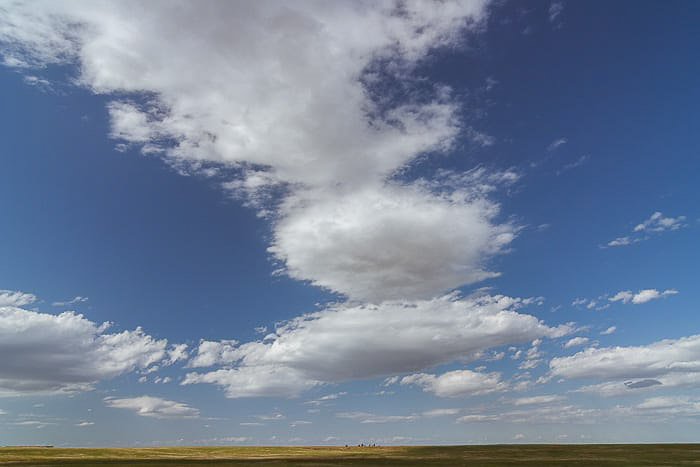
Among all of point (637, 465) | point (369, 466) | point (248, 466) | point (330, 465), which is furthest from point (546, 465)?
point (248, 466)

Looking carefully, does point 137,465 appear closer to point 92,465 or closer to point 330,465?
point 92,465

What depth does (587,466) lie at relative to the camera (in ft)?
391

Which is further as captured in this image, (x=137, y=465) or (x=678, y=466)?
(x=137, y=465)

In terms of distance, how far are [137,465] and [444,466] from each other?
7805 centimetres

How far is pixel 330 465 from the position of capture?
435ft

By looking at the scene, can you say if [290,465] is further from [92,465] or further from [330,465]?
[92,465]

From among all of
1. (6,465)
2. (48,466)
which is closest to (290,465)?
(48,466)

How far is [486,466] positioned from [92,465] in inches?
3981

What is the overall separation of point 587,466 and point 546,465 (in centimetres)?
924

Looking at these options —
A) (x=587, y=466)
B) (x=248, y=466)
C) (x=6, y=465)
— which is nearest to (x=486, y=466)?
(x=587, y=466)

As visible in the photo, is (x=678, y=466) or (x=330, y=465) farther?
(x=330, y=465)

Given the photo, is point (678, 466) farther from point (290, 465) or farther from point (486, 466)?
point (290, 465)

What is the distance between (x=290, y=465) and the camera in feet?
423

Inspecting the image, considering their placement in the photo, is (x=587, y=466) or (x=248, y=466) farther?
(x=248, y=466)
